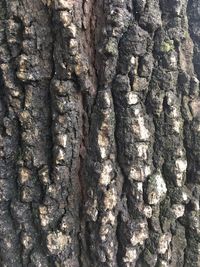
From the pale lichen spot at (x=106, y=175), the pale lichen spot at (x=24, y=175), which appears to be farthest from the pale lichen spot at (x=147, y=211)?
the pale lichen spot at (x=24, y=175)

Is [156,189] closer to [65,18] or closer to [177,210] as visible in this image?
[177,210]

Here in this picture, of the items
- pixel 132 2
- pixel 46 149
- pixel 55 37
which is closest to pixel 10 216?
pixel 46 149

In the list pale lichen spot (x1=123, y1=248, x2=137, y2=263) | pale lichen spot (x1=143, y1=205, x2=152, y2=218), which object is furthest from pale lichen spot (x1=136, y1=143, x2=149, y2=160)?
pale lichen spot (x1=123, y1=248, x2=137, y2=263)

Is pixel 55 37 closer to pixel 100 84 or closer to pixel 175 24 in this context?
pixel 100 84

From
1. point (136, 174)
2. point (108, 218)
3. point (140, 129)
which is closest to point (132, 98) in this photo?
point (140, 129)

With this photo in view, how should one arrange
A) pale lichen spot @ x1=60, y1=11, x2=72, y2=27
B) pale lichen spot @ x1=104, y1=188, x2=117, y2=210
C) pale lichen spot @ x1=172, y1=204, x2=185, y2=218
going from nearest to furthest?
pale lichen spot @ x1=60, y1=11, x2=72, y2=27
pale lichen spot @ x1=104, y1=188, x2=117, y2=210
pale lichen spot @ x1=172, y1=204, x2=185, y2=218

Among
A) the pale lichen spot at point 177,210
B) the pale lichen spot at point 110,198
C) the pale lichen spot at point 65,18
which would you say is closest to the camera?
the pale lichen spot at point 65,18

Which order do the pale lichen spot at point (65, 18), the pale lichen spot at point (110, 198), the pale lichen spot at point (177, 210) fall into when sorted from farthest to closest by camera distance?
the pale lichen spot at point (177, 210), the pale lichen spot at point (110, 198), the pale lichen spot at point (65, 18)

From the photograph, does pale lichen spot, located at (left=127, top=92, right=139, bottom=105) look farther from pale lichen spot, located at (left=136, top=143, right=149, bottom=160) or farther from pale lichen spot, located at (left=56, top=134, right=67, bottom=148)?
pale lichen spot, located at (left=56, top=134, right=67, bottom=148)

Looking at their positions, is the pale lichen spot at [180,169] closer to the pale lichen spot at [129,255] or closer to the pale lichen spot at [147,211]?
the pale lichen spot at [147,211]
